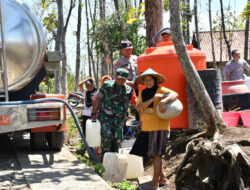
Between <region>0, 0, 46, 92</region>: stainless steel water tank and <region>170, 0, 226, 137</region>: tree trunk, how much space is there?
2042 mm

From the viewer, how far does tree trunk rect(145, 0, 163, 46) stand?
9023 millimetres

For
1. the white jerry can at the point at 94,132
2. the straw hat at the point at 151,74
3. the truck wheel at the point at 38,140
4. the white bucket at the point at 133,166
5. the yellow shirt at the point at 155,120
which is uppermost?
the straw hat at the point at 151,74

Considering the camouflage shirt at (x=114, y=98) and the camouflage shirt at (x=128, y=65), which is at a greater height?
the camouflage shirt at (x=128, y=65)

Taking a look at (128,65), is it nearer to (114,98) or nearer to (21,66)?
(114,98)

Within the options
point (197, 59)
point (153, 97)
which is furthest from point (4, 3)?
point (197, 59)

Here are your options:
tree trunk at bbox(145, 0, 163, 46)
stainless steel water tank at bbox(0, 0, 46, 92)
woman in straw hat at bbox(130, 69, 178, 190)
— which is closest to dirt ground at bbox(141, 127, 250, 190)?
woman in straw hat at bbox(130, 69, 178, 190)

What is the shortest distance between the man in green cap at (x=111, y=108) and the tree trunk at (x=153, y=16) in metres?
3.50

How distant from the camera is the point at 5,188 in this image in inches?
182

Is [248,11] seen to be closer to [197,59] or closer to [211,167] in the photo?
[197,59]

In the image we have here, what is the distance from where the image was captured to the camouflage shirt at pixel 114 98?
5777mm

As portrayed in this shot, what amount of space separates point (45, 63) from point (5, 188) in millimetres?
2481

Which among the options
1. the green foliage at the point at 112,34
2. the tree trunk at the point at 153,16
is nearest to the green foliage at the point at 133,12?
the tree trunk at the point at 153,16

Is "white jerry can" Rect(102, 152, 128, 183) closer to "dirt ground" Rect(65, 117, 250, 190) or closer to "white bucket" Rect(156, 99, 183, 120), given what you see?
"dirt ground" Rect(65, 117, 250, 190)

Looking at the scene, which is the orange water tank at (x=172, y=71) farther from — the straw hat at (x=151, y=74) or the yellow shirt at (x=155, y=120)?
the yellow shirt at (x=155, y=120)
